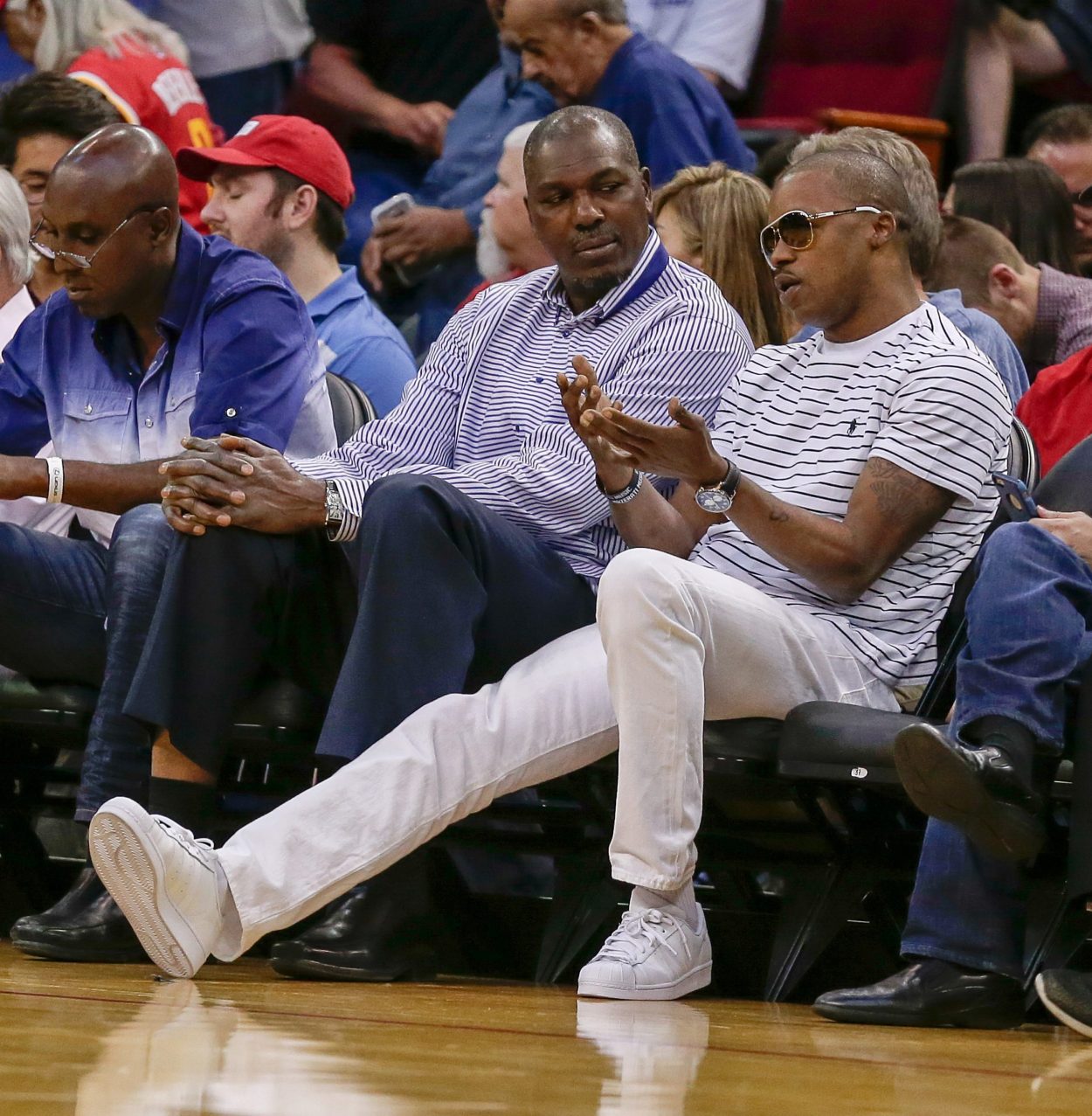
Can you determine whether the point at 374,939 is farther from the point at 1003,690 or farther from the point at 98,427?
the point at 98,427

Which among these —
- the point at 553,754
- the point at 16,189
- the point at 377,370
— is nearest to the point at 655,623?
the point at 553,754

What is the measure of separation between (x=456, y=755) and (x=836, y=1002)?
0.63 metres

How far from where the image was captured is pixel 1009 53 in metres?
5.21

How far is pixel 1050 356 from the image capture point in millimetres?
4105

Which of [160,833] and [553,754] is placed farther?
[553,754]

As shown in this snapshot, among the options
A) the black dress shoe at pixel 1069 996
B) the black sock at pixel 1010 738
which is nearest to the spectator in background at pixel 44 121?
the black sock at pixel 1010 738

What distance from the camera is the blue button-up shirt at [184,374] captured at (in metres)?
3.35

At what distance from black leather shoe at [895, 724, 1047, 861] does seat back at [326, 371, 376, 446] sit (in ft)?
5.00

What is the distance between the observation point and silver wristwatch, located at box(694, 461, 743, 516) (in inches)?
109

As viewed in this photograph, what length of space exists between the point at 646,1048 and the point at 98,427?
1826 millimetres

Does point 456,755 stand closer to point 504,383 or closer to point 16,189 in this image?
point 504,383

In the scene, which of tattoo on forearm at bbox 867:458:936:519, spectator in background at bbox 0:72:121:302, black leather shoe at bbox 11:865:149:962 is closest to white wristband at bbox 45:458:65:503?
black leather shoe at bbox 11:865:149:962

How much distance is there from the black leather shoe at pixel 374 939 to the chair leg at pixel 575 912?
0.20m

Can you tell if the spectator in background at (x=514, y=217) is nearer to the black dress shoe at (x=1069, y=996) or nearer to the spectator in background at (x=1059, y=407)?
the spectator in background at (x=1059, y=407)
